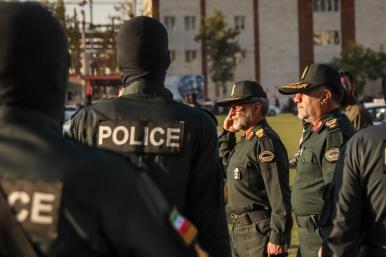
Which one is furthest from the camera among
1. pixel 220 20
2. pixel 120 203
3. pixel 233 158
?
pixel 220 20

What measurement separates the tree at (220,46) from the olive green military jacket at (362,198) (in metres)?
61.3

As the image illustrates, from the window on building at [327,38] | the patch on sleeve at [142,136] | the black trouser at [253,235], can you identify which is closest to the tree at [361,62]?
the window on building at [327,38]

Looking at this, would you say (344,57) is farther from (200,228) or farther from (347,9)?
(200,228)

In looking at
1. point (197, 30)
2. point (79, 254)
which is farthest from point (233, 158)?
point (197, 30)

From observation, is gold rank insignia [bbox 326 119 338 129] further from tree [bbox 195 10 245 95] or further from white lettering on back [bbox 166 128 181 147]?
tree [bbox 195 10 245 95]

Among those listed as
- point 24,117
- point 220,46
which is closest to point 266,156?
point 24,117

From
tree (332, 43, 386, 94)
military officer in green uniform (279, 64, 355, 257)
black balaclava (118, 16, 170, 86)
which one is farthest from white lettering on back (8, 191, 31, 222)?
tree (332, 43, 386, 94)

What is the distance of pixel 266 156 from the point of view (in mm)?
5621

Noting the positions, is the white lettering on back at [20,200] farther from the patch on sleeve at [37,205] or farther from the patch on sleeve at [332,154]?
the patch on sleeve at [332,154]

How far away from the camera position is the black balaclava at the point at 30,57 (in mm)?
2006

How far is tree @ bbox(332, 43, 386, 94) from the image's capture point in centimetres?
6569

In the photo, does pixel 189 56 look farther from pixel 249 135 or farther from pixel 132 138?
pixel 132 138

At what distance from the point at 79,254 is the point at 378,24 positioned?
71.8 m

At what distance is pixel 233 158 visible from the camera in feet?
19.4
